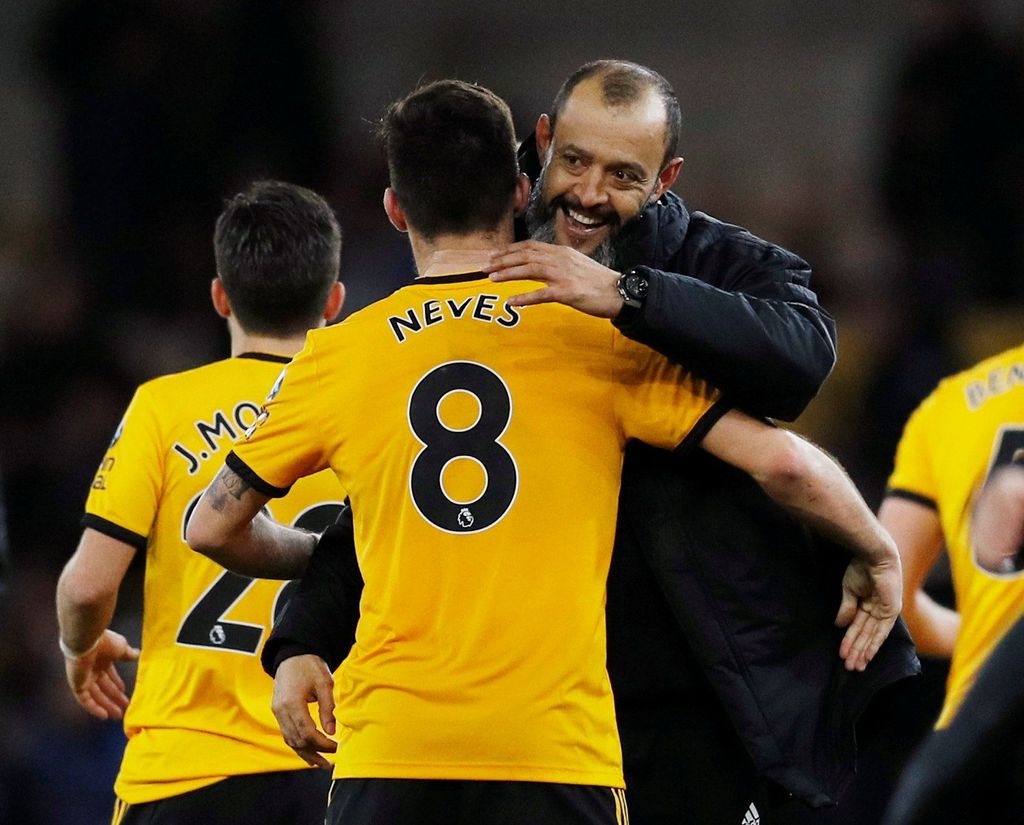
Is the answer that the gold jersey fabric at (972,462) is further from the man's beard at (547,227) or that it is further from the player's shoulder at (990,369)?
the man's beard at (547,227)

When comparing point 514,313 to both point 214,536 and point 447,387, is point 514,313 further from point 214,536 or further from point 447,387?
point 214,536

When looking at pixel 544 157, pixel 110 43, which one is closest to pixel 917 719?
pixel 544 157

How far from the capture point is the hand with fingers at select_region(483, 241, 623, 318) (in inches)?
115

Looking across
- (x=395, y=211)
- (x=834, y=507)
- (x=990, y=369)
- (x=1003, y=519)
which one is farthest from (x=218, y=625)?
(x=990, y=369)

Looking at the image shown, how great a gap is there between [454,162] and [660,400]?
0.56 metres

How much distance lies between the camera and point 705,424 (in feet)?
10.0

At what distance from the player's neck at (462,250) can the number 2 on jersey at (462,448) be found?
201mm

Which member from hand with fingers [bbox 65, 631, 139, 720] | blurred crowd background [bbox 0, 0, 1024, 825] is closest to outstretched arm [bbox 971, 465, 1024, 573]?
hand with fingers [bbox 65, 631, 139, 720]

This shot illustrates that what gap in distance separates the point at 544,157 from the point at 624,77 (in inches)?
8.9

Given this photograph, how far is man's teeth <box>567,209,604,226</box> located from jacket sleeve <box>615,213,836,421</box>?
Answer: 0.89 feet

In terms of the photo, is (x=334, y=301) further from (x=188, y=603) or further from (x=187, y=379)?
(x=188, y=603)

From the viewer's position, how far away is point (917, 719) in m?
6.80

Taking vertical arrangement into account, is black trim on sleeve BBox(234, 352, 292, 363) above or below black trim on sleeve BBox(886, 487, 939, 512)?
above

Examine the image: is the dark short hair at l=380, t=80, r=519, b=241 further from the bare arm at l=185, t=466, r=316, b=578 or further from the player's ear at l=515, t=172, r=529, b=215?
the bare arm at l=185, t=466, r=316, b=578
